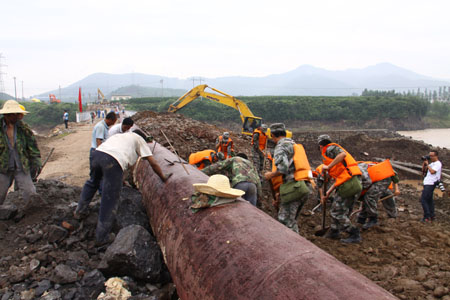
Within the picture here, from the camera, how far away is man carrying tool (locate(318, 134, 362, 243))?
440cm

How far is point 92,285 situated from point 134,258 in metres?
0.38

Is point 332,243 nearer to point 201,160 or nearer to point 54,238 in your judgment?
point 201,160

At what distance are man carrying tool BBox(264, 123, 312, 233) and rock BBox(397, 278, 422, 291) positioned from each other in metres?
1.40

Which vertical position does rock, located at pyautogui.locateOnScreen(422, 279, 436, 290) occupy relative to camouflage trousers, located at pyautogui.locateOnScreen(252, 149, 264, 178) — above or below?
below

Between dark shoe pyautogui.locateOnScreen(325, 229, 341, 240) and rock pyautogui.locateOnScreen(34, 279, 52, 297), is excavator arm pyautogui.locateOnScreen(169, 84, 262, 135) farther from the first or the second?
rock pyautogui.locateOnScreen(34, 279, 52, 297)

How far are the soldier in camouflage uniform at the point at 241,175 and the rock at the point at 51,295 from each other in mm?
2102

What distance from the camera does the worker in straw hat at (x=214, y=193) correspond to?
8.20 feet

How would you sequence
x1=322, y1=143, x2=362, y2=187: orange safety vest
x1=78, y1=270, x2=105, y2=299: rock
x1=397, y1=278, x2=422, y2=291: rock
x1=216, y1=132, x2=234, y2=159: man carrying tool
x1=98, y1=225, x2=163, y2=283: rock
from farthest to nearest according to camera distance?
x1=216, y1=132, x2=234, y2=159: man carrying tool → x1=322, y1=143, x2=362, y2=187: orange safety vest → x1=397, y1=278, x2=422, y2=291: rock → x1=98, y1=225, x2=163, y2=283: rock → x1=78, y1=270, x2=105, y2=299: rock

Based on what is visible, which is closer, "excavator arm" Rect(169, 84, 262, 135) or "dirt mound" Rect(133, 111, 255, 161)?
"dirt mound" Rect(133, 111, 255, 161)

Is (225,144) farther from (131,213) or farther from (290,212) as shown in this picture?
(131,213)

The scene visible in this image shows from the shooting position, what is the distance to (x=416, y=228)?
517 cm

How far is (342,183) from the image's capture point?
175 inches

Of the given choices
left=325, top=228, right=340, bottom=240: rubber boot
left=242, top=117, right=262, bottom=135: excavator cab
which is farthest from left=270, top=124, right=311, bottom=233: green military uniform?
left=242, top=117, right=262, bottom=135: excavator cab

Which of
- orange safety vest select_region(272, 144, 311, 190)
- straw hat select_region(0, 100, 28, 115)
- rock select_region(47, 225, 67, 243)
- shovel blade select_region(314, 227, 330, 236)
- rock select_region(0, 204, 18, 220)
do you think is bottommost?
shovel blade select_region(314, 227, 330, 236)
